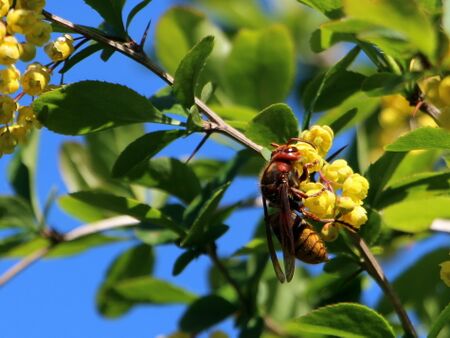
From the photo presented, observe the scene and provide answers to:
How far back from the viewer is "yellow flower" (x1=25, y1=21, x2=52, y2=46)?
1589mm

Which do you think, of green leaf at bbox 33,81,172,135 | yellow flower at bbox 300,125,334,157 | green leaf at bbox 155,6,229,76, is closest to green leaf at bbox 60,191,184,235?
green leaf at bbox 33,81,172,135

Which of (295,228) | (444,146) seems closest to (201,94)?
(295,228)

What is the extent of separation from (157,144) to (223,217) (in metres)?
0.43

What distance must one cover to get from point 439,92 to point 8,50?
2.63ft

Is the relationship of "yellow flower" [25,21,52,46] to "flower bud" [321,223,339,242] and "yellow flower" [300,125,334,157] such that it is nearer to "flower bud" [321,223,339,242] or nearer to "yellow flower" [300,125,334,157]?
"yellow flower" [300,125,334,157]

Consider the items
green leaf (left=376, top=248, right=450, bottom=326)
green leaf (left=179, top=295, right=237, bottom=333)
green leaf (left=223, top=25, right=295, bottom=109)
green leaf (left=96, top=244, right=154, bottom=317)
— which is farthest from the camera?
Result: green leaf (left=96, top=244, right=154, bottom=317)

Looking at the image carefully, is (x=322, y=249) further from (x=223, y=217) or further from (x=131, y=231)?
(x=131, y=231)

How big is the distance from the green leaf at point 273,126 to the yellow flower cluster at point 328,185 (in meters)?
0.04

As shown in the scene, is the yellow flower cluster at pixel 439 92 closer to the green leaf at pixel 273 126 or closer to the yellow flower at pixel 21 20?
the green leaf at pixel 273 126

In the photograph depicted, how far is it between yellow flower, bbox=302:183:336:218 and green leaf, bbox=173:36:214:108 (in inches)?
11.0

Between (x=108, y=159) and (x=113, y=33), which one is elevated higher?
(x=113, y=33)

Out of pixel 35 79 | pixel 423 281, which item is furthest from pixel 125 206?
pixel 423 281

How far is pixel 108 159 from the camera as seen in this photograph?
2.69m

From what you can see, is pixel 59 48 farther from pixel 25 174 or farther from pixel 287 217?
pixel 25 174
